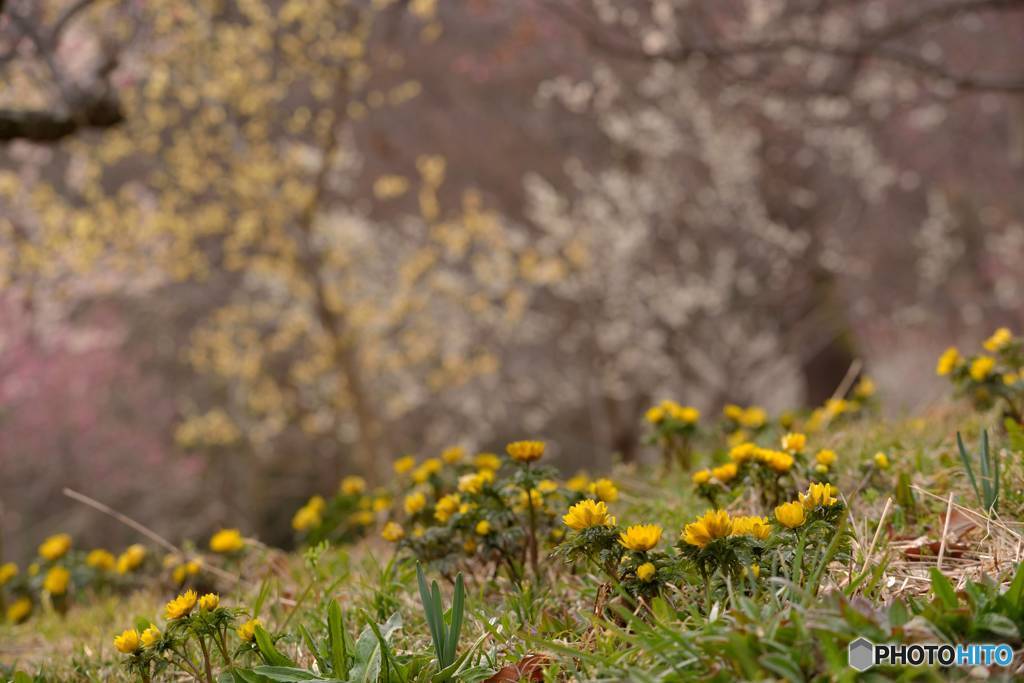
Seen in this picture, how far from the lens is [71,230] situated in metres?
7.52

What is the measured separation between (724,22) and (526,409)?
17.8 ft

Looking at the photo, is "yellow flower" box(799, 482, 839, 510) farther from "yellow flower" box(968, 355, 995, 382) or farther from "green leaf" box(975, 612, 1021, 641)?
"yellow flower" box(968, 355, 995, 382)

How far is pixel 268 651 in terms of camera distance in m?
1.59

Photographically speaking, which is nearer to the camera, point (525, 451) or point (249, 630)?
point (249, 630)

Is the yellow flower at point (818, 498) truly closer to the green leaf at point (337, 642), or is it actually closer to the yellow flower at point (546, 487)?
the yellow flower at point (546, 487)

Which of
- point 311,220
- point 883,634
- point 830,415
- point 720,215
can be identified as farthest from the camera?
point 720,215

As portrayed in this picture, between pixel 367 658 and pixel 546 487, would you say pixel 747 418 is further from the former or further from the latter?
pixel 367 658

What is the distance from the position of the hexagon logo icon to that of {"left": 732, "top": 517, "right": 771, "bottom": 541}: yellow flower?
12.2 inches

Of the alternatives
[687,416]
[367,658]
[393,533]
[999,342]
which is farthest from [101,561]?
[999,342]

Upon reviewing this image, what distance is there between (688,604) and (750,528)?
0.18 m

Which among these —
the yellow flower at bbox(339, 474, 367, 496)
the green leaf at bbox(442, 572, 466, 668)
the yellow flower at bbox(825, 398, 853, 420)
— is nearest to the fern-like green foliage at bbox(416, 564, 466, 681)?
the green leaf at bbox(442, 572, 466, 668)

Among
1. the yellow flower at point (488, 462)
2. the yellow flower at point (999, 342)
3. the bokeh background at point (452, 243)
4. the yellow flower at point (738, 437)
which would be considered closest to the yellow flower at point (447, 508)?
the yellow flower at point (488, 462)

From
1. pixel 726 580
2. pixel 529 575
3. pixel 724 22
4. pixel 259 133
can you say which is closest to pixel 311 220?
pixel 259 133

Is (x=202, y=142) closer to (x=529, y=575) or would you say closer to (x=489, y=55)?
(x=489, y=55)
